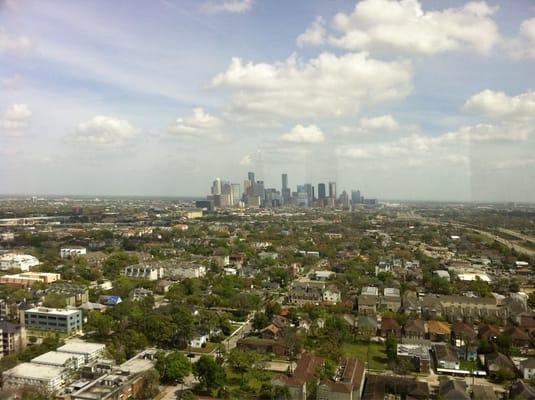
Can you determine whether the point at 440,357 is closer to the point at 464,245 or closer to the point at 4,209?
the point at 464,245

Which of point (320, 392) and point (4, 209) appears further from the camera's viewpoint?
point (4, 209)

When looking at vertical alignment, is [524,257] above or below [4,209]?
below

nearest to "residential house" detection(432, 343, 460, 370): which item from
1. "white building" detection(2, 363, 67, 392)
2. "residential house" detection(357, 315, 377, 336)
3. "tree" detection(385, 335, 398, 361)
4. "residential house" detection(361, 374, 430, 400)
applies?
"tree" detection(385, 335, 398, 361)

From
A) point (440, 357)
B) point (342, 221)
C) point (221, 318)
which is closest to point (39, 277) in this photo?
point (221, 318)

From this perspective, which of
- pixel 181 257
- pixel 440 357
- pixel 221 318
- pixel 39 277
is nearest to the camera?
pixel 440 357

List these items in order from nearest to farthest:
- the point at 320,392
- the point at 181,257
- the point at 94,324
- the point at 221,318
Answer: the point at 320,392 < the point at 94,324 < the point at 221,318 < the point at 181,257

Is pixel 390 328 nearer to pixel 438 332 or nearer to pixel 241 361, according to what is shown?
pixel 438 332

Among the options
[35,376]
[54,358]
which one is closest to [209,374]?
[35,376]
